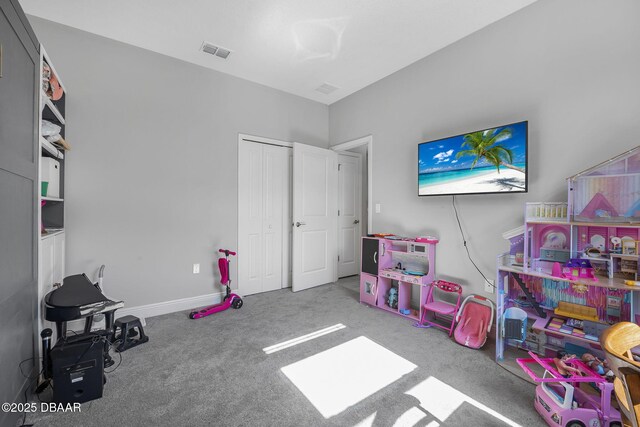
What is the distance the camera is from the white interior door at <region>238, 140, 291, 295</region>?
361 cm

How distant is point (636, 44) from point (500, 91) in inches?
31.6

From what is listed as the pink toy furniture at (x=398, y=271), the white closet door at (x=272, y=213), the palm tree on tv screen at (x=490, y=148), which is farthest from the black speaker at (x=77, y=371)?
the palm tree on tv screen at (x=490, y=148)

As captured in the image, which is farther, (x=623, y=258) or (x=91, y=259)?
(x=91, y=259)

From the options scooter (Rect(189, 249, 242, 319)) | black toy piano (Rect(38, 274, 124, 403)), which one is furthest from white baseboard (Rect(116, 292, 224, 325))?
black toy piano (Rect(38, 274, 124, 403))

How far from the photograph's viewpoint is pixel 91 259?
8.83 ft

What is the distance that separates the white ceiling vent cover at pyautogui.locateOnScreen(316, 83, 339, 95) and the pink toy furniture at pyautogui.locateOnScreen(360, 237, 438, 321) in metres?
2.17

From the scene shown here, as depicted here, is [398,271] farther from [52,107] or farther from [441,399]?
[52,107]

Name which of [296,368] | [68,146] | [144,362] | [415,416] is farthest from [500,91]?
[68,146]

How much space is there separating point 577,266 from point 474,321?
0.91 meters

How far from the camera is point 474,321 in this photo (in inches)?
94.6

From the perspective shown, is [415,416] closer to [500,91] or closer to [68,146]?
[500,91]

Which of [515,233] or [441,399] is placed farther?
[515,233]

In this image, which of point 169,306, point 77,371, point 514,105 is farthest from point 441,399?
point 169,306

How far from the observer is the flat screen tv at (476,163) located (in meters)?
2.19
